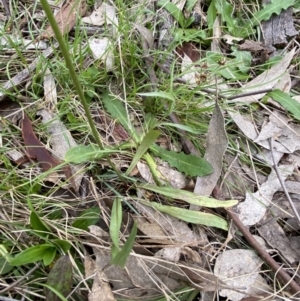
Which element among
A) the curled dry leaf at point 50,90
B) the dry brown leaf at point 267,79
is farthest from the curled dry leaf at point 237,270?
the curled dry leaf at point 50,90

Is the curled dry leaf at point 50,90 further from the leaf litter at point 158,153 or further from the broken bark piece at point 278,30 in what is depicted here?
the broken bark piece at point 278,30

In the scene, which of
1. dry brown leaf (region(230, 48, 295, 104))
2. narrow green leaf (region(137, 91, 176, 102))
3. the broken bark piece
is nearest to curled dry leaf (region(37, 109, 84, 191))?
narrow green leaf (region(137, 91, 176, 102))

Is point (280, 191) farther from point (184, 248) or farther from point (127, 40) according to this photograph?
point (127, 40)

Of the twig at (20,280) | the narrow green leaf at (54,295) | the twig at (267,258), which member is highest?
the twig at (20,280)

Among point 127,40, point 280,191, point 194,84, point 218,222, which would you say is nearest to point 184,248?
point 218,222

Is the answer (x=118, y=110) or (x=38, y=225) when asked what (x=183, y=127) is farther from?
(x=38, y=225)

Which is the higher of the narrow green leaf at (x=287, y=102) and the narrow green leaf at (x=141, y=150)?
the narrow green leaf at (x=141, y=150)

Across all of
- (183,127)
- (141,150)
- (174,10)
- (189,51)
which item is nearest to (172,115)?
(183,127)

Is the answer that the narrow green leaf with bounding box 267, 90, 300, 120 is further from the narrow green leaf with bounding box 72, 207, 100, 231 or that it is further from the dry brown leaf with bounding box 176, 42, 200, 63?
the narrow green leaf with bounding box 72, 207, 100, 231

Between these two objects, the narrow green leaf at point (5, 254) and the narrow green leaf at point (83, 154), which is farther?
the narrow green leaf at point (83, 154)
